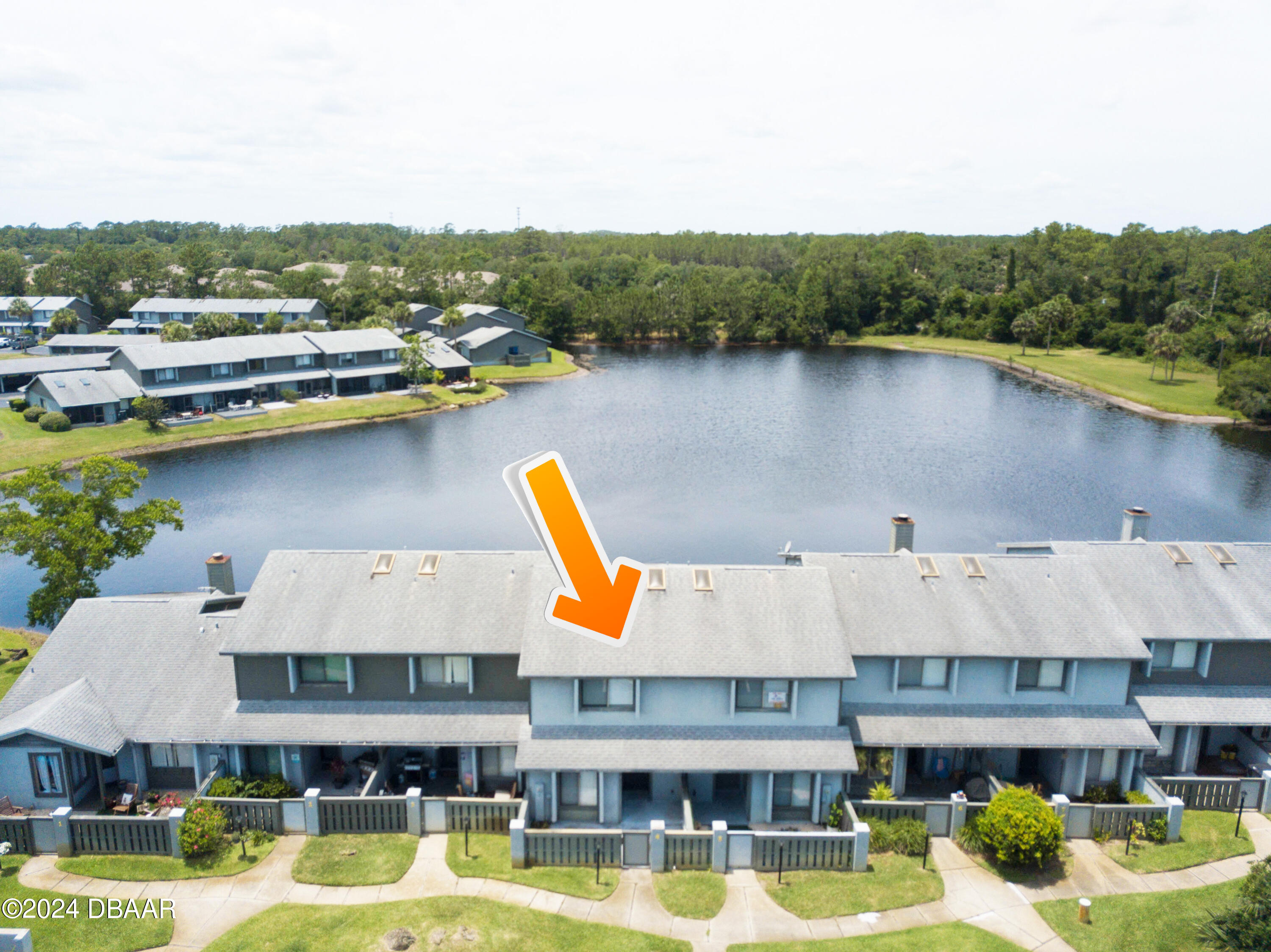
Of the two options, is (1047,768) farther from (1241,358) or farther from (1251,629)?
(1241,358)

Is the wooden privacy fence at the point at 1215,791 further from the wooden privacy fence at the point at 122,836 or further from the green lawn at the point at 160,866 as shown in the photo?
the wooden privacy fence at the point at 122,836

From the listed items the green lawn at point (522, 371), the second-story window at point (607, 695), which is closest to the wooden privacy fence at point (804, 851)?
the second-story window at point (607, 695)

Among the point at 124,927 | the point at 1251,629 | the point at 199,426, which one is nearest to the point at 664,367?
the point at 199,426

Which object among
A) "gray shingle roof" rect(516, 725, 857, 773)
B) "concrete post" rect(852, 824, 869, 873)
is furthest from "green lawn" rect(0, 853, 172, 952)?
"concrete post" rect(852, 824, 869, 873)

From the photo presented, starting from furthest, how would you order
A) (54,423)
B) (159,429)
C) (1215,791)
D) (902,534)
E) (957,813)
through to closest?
(159,429)
(54,423)
(902,534)
(1215,791)
(957,813)

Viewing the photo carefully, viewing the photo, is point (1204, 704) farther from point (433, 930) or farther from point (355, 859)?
point (355, 859)

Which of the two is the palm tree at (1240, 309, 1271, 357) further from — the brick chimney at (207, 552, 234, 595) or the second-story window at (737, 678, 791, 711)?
the brick chimney at (207, 552, 234, 595)

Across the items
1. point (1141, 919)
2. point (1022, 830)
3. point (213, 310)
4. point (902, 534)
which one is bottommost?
point (1141, 919)

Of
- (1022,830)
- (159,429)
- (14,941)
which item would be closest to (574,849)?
(1022,830)
